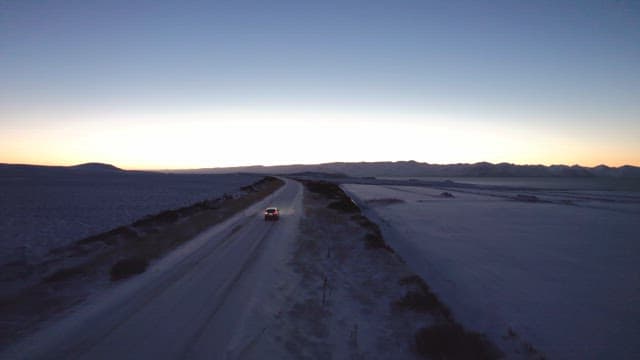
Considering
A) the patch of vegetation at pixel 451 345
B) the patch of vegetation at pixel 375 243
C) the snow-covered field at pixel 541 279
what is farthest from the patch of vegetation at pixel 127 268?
the snow-covered field at pixel 541 279

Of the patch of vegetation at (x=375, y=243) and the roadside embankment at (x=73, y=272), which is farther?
the patch of vegetation at (x=375, y=243)

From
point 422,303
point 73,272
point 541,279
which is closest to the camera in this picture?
point 422,303

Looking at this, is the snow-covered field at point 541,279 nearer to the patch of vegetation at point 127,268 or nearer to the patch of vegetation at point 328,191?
the patch of vegetation at point 127,268

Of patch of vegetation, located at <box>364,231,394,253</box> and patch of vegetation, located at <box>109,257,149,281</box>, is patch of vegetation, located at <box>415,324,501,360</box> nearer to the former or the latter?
patch of vegetation, located at <box>364,231,394,253</box>

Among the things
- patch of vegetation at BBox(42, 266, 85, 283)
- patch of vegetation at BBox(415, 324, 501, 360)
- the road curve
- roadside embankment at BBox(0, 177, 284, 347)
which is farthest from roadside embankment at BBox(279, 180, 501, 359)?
patch of vegetation at BBox(42, 266, 85, 283)

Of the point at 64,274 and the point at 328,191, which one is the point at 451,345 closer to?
the point at 64,274

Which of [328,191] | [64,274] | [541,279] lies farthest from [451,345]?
[328,191]
